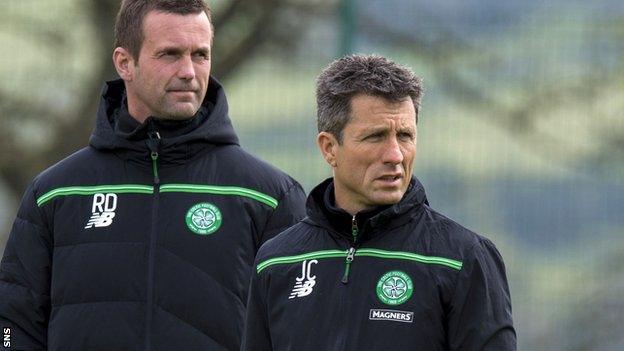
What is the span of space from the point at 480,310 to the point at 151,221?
1337 mm

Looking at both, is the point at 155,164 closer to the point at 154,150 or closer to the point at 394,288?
the point at 154,150

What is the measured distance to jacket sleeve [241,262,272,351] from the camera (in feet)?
13.9

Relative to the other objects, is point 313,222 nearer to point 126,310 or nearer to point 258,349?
point 258,349

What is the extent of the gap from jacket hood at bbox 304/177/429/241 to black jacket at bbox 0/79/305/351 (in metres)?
0.71

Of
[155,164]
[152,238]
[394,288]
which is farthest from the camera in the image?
[155,164]

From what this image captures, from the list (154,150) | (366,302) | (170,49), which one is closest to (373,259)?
(366,302)

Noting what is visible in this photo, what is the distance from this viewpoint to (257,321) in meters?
4.27

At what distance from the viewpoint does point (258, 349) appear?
425 cm

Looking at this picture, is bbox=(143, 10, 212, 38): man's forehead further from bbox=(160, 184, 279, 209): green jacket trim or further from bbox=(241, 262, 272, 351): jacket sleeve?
bbox=(241, 262, 272, 351): jacket sleeve

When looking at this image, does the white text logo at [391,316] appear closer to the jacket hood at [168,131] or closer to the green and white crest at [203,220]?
the green and white crest at [203,220]

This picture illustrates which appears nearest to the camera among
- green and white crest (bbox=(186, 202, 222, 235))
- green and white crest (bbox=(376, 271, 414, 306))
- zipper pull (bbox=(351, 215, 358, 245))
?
green and white crest (bbox=(376, 271, 414, 306))

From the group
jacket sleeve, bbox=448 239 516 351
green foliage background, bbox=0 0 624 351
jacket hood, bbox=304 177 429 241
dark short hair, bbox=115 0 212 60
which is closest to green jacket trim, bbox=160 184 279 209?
dark short hair, bbox=115 0 212 60

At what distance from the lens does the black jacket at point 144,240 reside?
4.82 m

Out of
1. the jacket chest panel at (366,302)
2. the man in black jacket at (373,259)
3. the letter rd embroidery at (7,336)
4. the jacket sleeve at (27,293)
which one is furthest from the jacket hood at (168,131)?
the jacket chest panel at (366,302)
